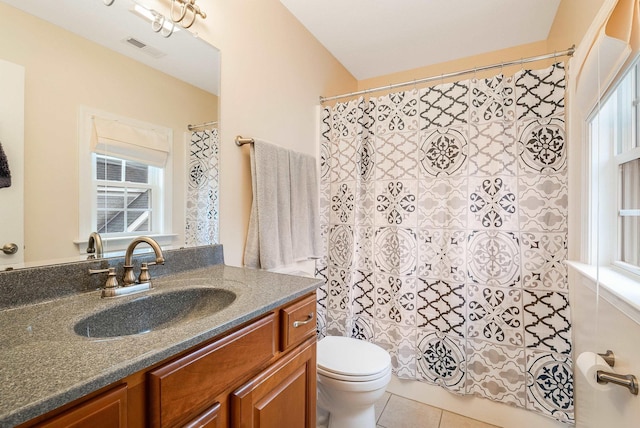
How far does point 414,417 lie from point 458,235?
111 centimetres

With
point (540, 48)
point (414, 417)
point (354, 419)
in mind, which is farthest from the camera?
point (540, 48)

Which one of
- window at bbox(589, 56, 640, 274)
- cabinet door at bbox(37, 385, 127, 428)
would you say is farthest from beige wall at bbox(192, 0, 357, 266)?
window at bbox(589, 56, 640, 274)

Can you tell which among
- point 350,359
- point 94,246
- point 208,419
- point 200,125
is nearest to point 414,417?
point 350,359

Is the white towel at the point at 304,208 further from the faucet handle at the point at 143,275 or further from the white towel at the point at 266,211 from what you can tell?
the faucet handle at the point at 143,275

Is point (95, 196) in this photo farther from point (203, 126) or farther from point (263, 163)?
point (263, 163)

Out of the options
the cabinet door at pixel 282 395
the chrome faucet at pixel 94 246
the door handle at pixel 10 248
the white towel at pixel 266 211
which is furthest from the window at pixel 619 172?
the door handle at pixel 10 248

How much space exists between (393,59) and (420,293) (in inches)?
71.7

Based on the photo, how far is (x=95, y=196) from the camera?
3.16 feet

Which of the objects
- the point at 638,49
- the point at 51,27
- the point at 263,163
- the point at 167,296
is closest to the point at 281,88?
the point at 263,163

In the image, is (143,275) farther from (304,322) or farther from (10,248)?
(304,322)

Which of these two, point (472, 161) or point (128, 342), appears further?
point (472, 161)

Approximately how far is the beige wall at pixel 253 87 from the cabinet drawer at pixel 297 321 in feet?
1.86

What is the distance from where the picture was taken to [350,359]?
57.6 inches

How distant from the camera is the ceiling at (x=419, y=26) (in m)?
1.75
